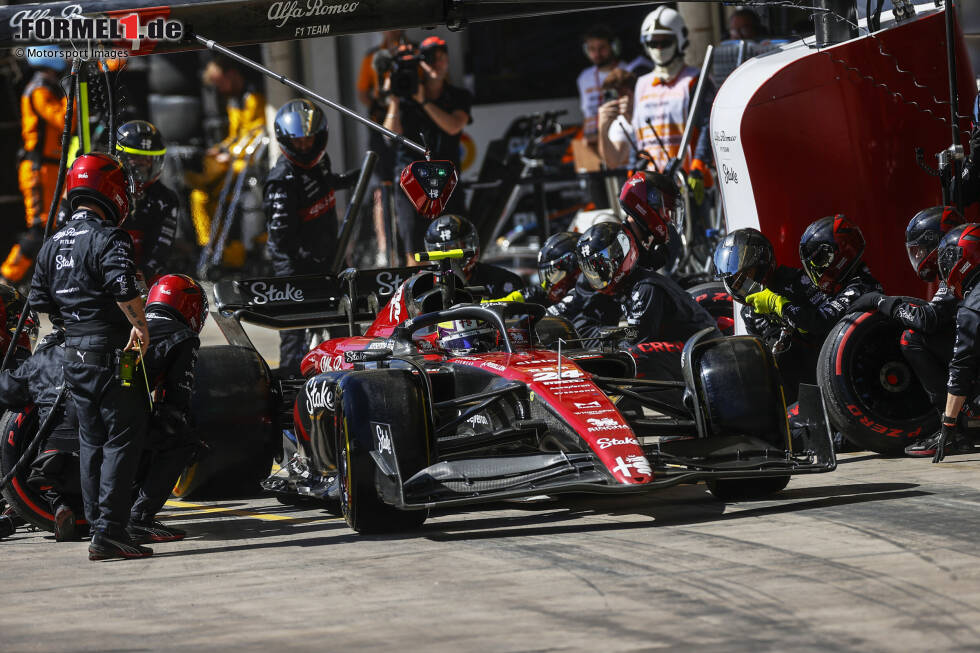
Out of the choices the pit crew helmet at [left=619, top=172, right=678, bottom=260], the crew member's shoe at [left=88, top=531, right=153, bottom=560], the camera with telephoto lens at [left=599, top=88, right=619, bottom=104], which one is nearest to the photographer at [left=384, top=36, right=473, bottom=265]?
the camera with telephoto lens at [left=599, top=88, right=619, bottom=104]

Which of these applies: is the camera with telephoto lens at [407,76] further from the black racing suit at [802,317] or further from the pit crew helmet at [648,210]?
the black racing suit at [802,317]

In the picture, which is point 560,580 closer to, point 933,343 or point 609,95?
point 933,343

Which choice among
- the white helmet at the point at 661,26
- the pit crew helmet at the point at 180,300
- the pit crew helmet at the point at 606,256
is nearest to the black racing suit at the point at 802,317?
the pit crew helmet at the point at 606,256

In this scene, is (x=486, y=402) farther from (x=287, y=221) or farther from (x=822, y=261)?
(x=287, y=221)

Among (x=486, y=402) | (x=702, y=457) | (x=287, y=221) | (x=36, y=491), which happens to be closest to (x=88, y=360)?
(x=36, y=491)

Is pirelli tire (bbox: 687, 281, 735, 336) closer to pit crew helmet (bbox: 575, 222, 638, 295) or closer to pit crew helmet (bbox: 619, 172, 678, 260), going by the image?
pit crew helmet (bbox: 619, 172, 678, 260)

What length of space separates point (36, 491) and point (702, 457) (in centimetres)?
320

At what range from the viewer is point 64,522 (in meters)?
7.74

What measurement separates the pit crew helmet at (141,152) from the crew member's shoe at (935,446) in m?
Answer: 6.48

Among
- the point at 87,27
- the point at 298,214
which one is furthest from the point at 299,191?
the point at 87,27

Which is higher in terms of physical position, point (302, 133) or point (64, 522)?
point (302, 133)

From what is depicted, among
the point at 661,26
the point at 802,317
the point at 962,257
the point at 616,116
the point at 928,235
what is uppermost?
the point at 661,26

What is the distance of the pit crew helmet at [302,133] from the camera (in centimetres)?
1308

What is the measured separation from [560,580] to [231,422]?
122 inches
